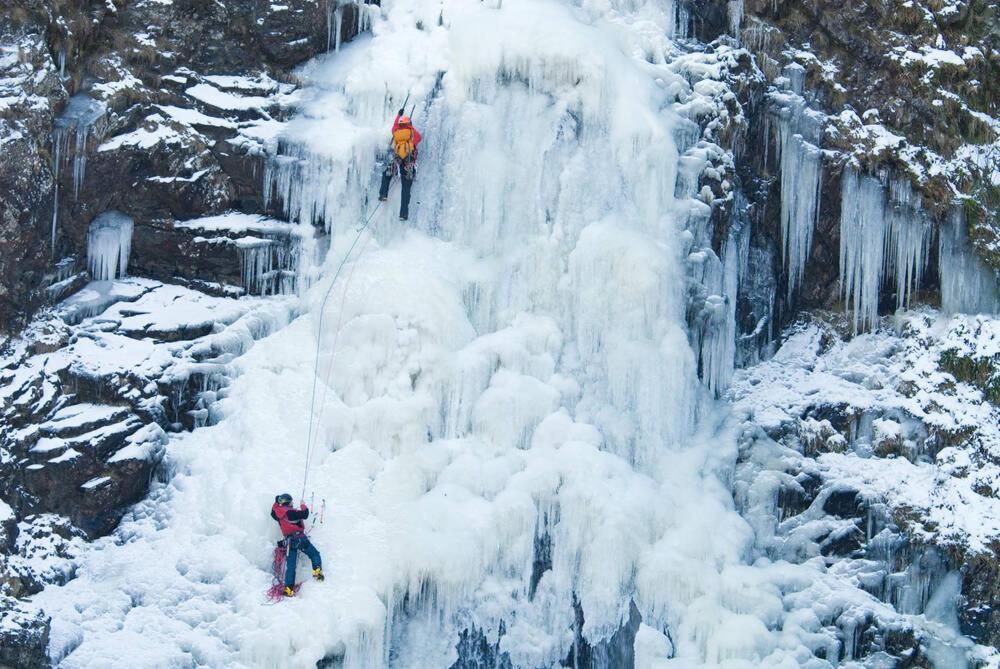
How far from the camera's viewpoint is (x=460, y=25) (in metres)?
13.9

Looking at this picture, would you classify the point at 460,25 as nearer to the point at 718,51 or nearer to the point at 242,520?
the point at 718,51

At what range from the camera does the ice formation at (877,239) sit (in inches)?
533

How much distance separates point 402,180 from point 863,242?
15.2 ft

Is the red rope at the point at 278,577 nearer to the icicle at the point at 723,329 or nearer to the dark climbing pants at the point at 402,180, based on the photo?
the dark climbing pants at the point at 402,180

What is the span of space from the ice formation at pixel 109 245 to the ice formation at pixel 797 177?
21.3 ft

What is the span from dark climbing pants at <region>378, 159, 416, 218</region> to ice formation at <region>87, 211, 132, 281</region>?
2449 millimetres

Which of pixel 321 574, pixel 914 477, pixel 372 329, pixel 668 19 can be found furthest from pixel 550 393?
pixel 668 19

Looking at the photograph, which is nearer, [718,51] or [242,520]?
[242,520]

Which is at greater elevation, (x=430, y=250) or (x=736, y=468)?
(x=430, y=250)

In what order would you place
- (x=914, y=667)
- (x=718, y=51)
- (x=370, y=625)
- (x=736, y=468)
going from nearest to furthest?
(x=370, y=625), (x=914, y=667), (x=736, y=468), (x=718, y=51)

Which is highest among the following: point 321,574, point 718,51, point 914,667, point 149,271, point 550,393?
point 718,51

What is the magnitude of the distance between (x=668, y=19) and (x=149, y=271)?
593 centimetres

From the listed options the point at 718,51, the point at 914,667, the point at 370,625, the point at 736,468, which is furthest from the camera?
the point at 718,51

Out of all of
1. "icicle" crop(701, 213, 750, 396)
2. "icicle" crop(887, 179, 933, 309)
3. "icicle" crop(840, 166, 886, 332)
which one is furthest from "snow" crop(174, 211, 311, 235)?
"icicle" crop(887, 179, 933, 309)
